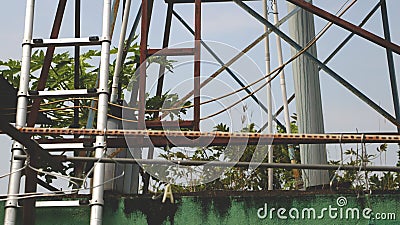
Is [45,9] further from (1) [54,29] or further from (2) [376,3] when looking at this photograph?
(2) [376,3]

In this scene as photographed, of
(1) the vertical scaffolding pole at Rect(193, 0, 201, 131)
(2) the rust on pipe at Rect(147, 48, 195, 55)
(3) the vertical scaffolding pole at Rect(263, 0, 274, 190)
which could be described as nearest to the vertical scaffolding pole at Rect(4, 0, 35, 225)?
(2) the rust on pipe at Rect(147, 48, 195, 55)

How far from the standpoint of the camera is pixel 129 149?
183 inches

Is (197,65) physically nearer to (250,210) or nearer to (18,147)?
(250,210)

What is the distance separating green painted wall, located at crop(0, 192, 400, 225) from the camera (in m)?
4.29

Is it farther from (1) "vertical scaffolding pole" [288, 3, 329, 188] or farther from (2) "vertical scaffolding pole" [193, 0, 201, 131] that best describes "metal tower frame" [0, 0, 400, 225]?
(1) "vertical scaffolding pole" [288, 3, 329, 188]

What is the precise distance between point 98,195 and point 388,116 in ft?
7.83

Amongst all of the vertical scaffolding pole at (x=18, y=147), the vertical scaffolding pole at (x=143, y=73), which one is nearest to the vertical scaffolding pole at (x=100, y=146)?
the vertical scaffolding pole at (x=143, y=73)

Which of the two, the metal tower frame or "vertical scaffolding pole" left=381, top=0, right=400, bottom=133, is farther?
"vertical scaffolding pole" left=381, top=0, right=400, bottom=133

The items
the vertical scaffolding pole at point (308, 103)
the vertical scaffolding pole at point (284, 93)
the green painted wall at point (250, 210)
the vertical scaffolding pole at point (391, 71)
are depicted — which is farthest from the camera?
the vertical scaffolding pole at point (391, 71)

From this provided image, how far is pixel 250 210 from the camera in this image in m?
4.34

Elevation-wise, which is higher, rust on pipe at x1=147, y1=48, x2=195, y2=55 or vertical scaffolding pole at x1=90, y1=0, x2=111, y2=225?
rust on pipe at x1=147, y1=48, x2=195, y2=55

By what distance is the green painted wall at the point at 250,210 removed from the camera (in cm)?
429

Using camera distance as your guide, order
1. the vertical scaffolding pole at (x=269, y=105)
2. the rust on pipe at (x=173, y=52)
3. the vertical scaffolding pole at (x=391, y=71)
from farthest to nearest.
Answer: the vertical scaffolding pole at (x=391, y=71) < the vertical scaffolding pole at (x=269, y=105) < the rust on pipe at (x=173, y=52)

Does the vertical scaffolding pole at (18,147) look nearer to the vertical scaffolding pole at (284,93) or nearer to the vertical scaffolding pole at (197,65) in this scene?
the vertical scaffolding pole at (197,65)
